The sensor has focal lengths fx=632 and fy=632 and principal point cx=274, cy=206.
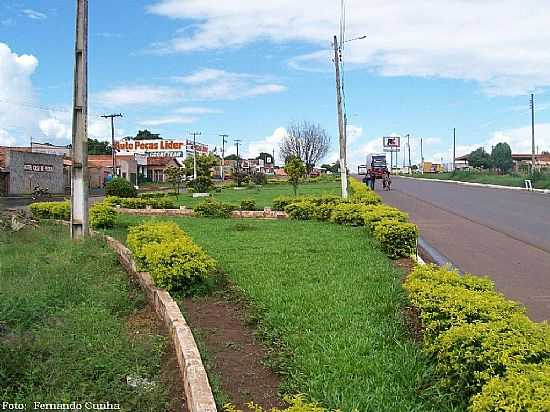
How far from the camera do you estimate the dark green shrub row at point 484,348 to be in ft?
10.6

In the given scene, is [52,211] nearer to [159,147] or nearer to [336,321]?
[336,321]

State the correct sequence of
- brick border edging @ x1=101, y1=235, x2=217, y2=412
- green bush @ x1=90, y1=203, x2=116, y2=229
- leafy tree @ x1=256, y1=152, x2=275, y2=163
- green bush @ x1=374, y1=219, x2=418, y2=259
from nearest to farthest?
brick border edging @ x1=101, y1=235, x2=217, y2=412, green bush @ x1=374, y1=219, x2=418, y2=259, green bush @ x1=90, y1=203, x2=116, y2=229, leafy tree @ x1=256, y1=152, x2=275, y2=163

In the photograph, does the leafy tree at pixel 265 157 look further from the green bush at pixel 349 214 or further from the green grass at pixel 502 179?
the green bush at pixel 349 214

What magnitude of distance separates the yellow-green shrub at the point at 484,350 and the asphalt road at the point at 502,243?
8.36ft

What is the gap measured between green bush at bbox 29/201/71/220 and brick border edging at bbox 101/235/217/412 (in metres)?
11.7

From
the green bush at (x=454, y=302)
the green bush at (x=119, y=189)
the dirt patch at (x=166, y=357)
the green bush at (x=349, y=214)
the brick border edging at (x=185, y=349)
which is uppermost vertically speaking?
the green bush at (x=119, y=189)

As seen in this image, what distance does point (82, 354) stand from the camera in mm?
5195

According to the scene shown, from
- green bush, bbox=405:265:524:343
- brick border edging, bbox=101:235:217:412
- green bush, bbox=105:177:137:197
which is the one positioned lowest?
brick border edging, bbox=101:235:217:412

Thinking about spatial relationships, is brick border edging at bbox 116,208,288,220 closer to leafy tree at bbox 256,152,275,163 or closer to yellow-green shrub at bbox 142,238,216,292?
yellow-green shrub at bbox 142,238,216,292

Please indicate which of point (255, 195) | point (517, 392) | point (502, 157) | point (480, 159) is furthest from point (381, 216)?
point (480, 159)

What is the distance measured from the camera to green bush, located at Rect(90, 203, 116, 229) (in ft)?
52.6

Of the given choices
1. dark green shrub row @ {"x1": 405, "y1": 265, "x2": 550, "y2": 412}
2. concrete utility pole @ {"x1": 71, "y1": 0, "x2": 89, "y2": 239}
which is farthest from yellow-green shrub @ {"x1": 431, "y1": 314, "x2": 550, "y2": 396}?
concrete utility pole @ {"x1": 71, "y1": 0, "x2": 89, "y2": 239}

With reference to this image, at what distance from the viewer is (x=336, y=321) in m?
5.70

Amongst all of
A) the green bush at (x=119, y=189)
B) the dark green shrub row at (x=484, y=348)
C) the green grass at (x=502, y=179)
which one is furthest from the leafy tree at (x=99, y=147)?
the dark green shrub row at (x=484, y=348)
